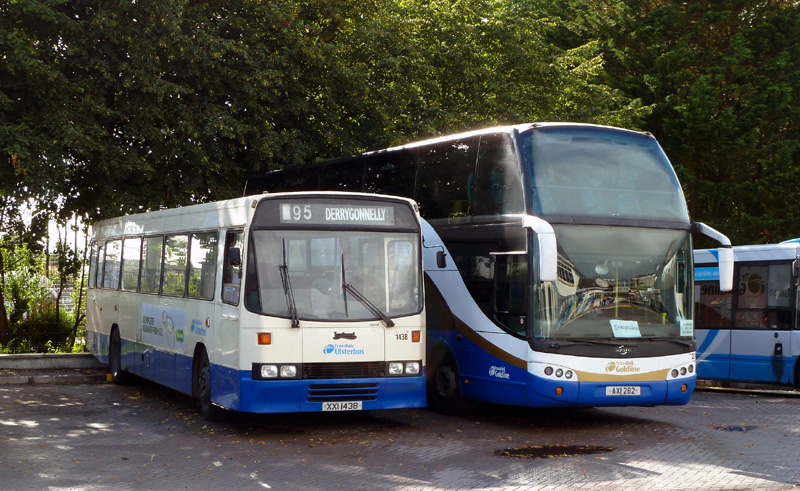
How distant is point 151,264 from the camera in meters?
16.2

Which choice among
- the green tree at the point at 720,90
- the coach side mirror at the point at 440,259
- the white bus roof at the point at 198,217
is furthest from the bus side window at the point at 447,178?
the green tree at the point at 720,90

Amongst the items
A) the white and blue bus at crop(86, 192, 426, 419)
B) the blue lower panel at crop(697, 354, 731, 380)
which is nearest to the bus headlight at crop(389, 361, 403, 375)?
the white and blue bus at crop(86, 192, 426, 419)

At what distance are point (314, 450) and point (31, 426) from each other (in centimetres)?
417

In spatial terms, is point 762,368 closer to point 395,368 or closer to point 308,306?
point 395,368

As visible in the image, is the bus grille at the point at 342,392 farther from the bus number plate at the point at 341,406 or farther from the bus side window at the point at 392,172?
the bus side window at the point at 392,172

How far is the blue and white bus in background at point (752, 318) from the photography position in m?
18.1

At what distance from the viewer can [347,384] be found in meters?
12.1

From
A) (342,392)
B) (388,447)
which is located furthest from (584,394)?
(342,392)

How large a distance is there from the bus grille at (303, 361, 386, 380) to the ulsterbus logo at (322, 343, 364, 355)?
0.47 feet

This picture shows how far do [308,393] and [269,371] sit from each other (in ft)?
1.84

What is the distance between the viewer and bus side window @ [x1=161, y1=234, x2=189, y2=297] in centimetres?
1448

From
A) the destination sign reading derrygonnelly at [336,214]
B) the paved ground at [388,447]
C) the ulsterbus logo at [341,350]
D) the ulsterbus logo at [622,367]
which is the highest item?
the destination sign reading derrygonnelly at [336,214]

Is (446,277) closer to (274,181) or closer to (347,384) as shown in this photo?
(347,384)

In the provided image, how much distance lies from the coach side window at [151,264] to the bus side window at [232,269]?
3227mm
